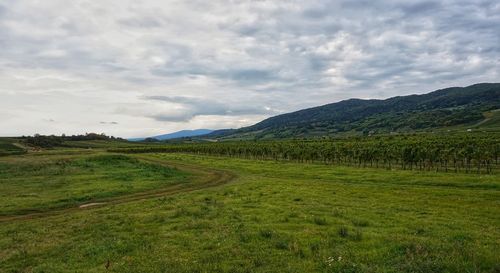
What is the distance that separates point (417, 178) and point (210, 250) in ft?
133

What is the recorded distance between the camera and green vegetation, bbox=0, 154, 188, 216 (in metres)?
34.1

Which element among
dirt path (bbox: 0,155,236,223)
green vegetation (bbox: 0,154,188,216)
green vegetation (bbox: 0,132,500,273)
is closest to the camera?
green vegetation (bbox: 0,132,500,273)

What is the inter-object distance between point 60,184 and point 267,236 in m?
36.1

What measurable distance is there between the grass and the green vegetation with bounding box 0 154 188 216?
254 inches

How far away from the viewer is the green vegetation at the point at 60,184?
34.1 metres

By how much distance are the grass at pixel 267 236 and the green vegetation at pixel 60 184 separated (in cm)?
644

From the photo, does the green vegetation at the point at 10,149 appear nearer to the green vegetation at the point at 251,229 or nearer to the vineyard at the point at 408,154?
the vineyard at the point at 408,154

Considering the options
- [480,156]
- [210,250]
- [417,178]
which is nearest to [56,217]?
[210,250]

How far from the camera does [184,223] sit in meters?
23.0

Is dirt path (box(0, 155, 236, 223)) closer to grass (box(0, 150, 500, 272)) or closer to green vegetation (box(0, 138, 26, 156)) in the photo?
grass (box(0, 150, 500, 272))

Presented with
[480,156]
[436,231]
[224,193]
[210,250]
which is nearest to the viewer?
[210,250]

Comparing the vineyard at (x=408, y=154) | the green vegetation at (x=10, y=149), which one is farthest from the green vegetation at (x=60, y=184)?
the green vegetation at (x=10, y=149)

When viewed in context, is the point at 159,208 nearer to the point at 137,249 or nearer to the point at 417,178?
the point at 137,249

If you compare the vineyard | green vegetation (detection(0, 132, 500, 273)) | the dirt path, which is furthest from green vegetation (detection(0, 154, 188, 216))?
the vineyard
